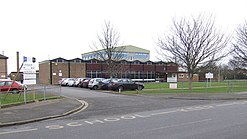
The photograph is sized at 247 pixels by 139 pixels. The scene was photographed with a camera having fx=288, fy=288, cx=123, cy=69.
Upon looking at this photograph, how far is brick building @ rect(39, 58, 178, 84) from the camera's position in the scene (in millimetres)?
57719

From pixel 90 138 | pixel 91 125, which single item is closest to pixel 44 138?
pixel 90 138

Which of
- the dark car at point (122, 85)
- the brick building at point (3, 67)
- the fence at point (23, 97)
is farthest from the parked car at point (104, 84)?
the brick building at point (3, 67)

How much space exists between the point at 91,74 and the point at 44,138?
54.8 metres

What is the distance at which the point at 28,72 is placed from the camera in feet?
63.8

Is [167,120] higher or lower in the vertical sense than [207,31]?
lower

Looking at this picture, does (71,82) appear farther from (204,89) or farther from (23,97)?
(23,97)

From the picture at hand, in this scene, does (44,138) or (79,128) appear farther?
(79,128)

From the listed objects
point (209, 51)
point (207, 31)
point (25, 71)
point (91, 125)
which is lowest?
point (91, 125)

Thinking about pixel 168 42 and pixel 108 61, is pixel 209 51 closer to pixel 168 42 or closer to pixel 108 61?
pixel 168 42

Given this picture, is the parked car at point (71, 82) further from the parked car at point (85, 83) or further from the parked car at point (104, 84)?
the parked car at point (104, 84)

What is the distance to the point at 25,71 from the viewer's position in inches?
758

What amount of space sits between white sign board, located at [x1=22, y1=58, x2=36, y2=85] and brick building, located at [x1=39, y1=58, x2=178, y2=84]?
3050cm

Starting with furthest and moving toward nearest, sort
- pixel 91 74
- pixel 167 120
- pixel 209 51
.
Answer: pixel 91 74 < pixel 209 51 < pixel 167 120

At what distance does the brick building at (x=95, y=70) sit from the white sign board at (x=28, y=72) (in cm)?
3050
